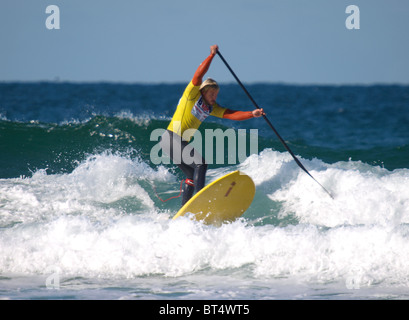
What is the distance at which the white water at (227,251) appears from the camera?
4.65 metres

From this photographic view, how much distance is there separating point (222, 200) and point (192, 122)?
0.94 m

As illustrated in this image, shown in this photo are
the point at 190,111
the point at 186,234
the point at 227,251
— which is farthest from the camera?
the point at 190,111

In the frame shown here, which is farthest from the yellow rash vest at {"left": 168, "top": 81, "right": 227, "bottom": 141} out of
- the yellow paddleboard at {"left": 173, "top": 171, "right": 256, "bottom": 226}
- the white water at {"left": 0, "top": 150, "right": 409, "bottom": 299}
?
the white water at {"left": 0, "top": 150, "right": 409, "bottom": 299}

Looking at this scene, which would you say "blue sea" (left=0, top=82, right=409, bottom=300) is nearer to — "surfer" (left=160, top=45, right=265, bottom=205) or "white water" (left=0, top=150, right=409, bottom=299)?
"white water" (left=0, top=150, right=409, bottom=299)

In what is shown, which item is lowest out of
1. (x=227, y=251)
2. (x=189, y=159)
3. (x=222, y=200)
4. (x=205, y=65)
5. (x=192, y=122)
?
(x=227, y=251)

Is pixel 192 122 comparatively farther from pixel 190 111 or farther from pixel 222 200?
→ pixel 222 200

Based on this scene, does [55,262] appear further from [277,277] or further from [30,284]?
[277,277]

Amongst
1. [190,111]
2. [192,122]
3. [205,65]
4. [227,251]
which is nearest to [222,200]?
[227,251]

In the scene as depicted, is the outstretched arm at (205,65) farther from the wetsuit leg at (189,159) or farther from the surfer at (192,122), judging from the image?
the wetsuit leg at (189,159)

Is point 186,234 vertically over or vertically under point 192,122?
under

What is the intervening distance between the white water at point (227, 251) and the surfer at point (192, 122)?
54 centimetres

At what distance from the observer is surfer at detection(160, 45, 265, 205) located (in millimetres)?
5594

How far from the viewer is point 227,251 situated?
5188 mm

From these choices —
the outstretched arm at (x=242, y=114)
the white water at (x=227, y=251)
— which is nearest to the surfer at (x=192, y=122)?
the outstretched arm at (x=242, y=114)
